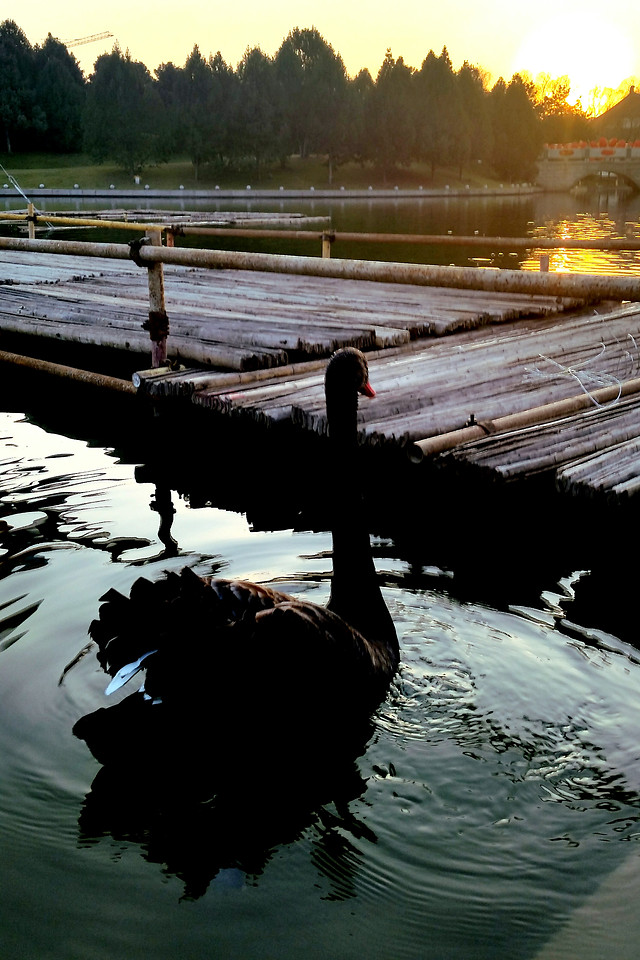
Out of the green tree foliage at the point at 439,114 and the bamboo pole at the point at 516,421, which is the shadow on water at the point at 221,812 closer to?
the bamboo pole at the point at 516,421

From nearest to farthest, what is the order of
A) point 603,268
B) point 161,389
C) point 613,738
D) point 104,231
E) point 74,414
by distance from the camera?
point 613,738 < point 161,389 < point 74,414 < point 603,268 < point 104,231

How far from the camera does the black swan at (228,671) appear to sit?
3.02m

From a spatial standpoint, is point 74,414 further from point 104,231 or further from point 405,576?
point 104,231

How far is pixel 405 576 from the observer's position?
17.4 feet

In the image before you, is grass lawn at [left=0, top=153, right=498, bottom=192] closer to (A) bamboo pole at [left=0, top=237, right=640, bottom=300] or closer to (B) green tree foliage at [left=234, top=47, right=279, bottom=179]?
(B) green tree foliage at [left=234, top=47, right=279, bottom=179]

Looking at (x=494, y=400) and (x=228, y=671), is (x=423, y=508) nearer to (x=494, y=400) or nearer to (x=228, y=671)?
(x=494, y=400)

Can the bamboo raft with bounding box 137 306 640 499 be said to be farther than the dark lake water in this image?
Yes

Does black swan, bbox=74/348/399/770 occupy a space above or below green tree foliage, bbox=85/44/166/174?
below

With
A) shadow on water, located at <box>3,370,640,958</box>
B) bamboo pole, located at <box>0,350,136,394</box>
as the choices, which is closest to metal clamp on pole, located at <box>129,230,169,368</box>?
bamboo pole, located at <box>0,350,136,394</box>

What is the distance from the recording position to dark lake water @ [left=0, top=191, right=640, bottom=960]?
2.75m

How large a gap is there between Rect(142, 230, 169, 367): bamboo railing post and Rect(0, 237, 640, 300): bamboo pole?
11 cm

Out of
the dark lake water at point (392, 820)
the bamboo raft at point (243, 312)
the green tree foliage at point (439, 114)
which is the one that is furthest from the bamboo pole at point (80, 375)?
the green tree foliage at point (439, 114)

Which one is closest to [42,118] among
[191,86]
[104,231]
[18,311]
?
[191,86]

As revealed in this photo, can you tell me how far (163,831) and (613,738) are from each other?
5.99 feet
